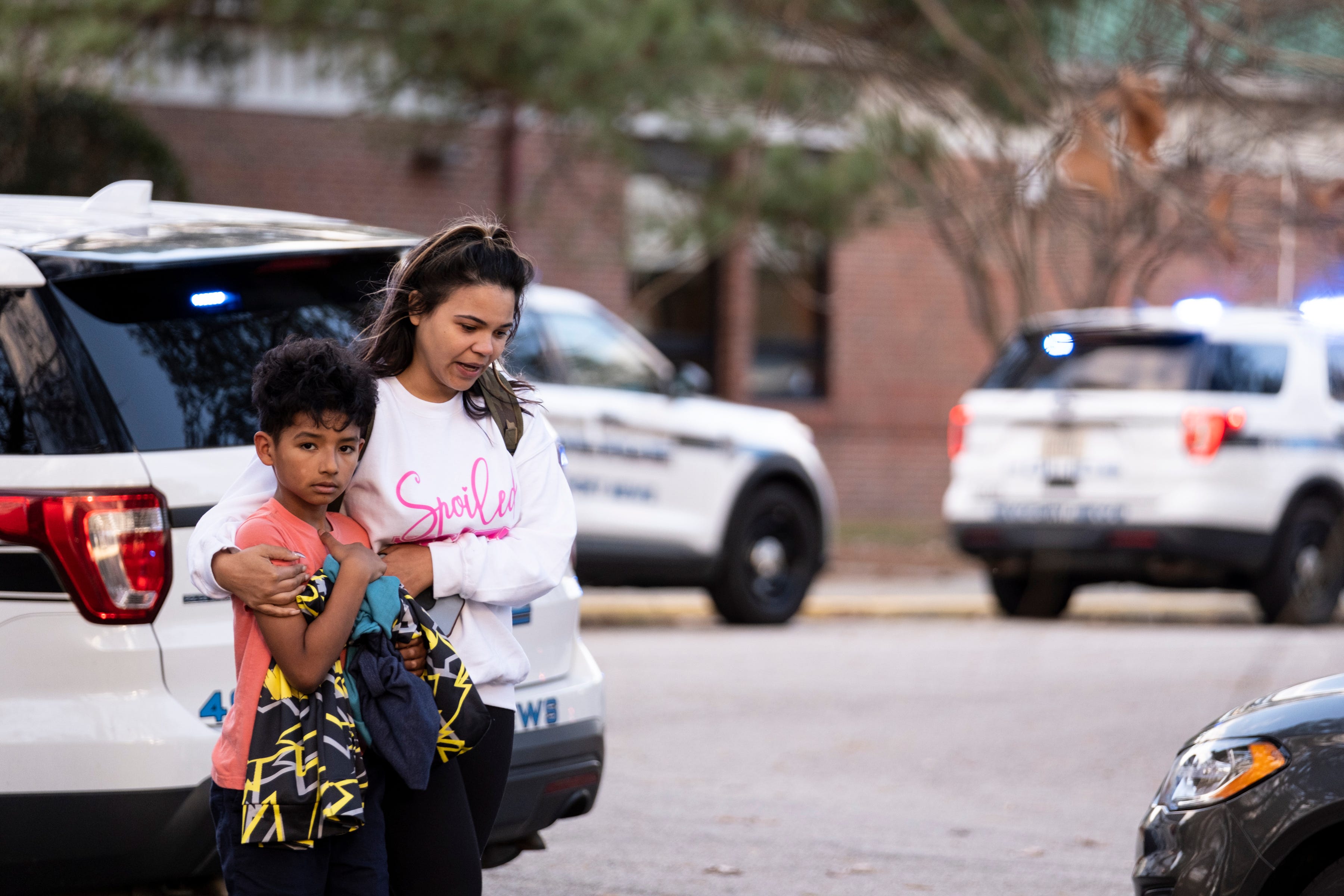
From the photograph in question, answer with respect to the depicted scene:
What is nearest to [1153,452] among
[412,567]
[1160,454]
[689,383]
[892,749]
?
[1160,454]

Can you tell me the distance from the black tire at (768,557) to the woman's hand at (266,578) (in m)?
8.53

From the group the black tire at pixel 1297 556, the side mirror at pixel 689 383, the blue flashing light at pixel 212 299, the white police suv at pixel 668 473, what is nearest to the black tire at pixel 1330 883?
the blue flashing light at pixel 212 299

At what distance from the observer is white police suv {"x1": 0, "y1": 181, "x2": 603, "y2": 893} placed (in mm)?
3869

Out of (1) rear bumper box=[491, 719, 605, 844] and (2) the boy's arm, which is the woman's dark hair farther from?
(1) rear bumper box=[491, 719, 605, 844]

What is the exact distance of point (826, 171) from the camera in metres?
15.8

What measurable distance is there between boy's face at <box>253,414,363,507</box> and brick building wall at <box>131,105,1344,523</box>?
8387 millimetres

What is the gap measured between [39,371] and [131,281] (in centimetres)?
30

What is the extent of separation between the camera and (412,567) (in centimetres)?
323

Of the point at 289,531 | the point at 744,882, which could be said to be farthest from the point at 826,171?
the point at 289,531

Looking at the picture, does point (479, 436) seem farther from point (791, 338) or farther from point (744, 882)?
point (791, 338)

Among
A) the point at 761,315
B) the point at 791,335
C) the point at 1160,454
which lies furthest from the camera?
the point at 791,335

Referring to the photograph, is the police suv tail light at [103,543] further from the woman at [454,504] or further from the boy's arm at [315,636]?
the boy's arm at [315,636]

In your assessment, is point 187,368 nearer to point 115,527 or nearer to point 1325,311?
point 115,527

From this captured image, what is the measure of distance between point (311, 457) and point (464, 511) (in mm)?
347
